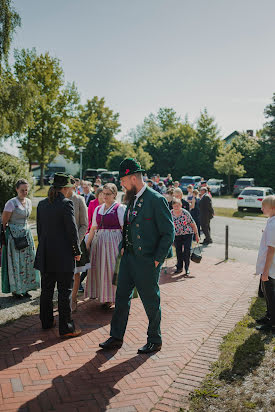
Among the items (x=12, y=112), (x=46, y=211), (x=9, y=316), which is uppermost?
(x=12, y=112)

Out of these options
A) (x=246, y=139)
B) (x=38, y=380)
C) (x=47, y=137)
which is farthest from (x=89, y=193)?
(x=246, y=139)

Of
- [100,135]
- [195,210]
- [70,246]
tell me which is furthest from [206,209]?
[100,135]

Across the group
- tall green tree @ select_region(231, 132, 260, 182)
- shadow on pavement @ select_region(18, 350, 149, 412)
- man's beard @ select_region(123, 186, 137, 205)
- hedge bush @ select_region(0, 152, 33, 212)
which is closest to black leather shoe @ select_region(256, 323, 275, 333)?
shadow on pavement @ select_region(18, 350, 149, 412)

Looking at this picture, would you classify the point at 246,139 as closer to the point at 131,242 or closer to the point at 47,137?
the point at 47,137

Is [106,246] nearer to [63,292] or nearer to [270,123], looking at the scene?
[63,292]

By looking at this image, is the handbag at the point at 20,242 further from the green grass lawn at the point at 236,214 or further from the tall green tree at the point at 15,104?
the green grass lawn at the point at 236,214

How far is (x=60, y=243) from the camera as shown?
449 centimetres

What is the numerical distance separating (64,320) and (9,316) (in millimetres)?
1278

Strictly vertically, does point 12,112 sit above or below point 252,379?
above

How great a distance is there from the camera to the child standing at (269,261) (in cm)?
459

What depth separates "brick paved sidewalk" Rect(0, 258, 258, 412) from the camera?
330 centimetres

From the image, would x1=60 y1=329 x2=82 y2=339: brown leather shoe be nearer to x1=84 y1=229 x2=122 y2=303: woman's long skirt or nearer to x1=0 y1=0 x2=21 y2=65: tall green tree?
x1=84 y1=229 x2=122 y2=303: woman's long skirt

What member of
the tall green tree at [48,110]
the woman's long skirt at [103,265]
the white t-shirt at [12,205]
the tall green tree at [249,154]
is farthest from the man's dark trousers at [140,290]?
the tall green tree at [249,154]

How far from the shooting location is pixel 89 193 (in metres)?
9.56
